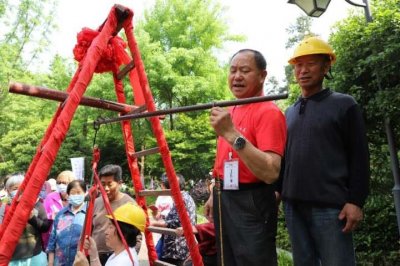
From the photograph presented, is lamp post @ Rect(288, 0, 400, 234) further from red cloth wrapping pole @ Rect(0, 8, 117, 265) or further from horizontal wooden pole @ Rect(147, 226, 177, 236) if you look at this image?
red cloth wrapping pole @ Rect(0, 8, 117, 265)

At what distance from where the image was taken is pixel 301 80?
2326 mm

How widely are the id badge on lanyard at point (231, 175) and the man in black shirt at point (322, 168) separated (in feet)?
1.54

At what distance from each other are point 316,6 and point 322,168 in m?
2.78

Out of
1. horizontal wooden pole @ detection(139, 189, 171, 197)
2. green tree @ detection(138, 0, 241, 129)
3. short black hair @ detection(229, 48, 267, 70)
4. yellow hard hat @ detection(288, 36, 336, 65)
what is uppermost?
green tree @ detection(138, 0, 241, 129)

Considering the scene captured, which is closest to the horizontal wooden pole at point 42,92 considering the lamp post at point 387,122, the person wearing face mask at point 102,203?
the person wearing face mask at point 102,203

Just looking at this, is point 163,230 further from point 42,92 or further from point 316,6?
point 316,6

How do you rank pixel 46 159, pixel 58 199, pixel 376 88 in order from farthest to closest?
pixel 58 199 < pixel 376 88 < pixel 46 159

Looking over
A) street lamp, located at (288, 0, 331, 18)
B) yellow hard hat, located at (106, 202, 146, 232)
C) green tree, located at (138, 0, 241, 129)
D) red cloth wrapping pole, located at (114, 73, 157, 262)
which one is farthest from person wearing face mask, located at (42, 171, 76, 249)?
green tree, located at (138, 0, 241, 129)

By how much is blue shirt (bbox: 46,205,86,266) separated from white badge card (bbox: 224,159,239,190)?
2.25 m

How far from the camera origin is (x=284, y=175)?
236 centimetres

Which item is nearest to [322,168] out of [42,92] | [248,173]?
[248,173]

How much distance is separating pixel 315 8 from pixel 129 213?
10.4 ft

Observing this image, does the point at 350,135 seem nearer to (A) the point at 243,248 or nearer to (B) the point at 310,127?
(B) the point at 310,127

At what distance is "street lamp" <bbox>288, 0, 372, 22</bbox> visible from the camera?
4168 millimetres
